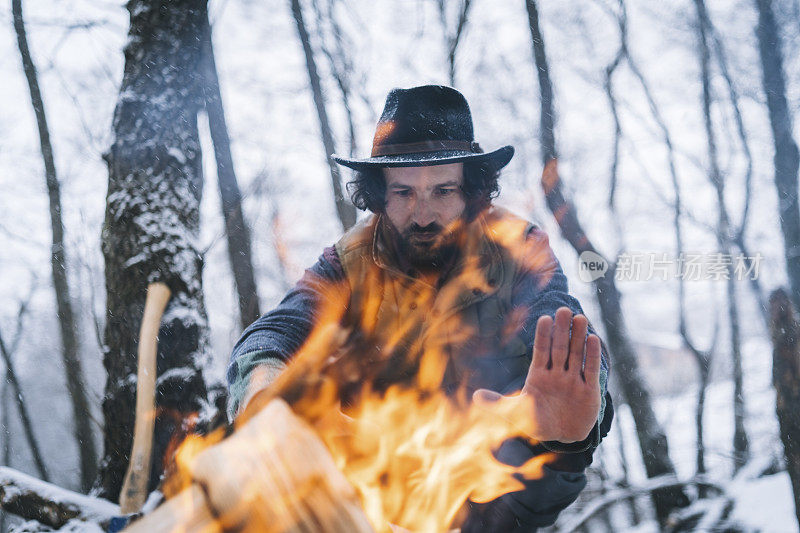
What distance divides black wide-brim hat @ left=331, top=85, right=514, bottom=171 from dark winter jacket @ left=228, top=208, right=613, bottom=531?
0.43 metres

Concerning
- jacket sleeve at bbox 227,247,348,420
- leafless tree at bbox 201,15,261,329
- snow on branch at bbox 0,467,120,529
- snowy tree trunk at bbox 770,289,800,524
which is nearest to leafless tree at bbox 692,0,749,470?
snowy tree trunk at bbox 770,289,800,524

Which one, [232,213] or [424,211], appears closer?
[424,211]

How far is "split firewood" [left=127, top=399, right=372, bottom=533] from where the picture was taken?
31.6 inches

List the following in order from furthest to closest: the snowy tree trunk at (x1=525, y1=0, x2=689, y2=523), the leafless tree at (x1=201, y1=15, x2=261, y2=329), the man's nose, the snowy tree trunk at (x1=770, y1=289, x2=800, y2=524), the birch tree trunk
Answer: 1. the birch tree trunk
2. the snowy tree trunk at (x1=525, y1=0, x2=689, y2=523)
3. the leafless tree at (x1=201, y1=15, x2=261, y2=329)
4. the snowy tree trunk at (x1=770, y1=289, x2=800, y2=524)
5. the man's nose

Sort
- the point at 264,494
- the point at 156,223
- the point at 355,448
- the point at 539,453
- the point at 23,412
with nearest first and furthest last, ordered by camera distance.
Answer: the point at 264,494, the point at 355,448, the point at 539,453, the point at 156,223, the point at 23,412

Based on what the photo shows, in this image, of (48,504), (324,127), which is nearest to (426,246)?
(48,504)

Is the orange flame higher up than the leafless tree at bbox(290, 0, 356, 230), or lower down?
lower down

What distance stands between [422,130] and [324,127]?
23.7ft

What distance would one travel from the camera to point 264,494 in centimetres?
81

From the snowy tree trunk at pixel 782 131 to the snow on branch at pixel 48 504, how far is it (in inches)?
453

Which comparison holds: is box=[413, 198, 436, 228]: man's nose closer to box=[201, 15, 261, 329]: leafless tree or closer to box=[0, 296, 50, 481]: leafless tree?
box=[201, 15, 261, 329]: leafless tree

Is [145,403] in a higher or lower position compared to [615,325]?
higher

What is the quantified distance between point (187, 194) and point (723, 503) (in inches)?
268

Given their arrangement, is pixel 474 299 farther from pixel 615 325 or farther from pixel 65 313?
pixel 65 313
